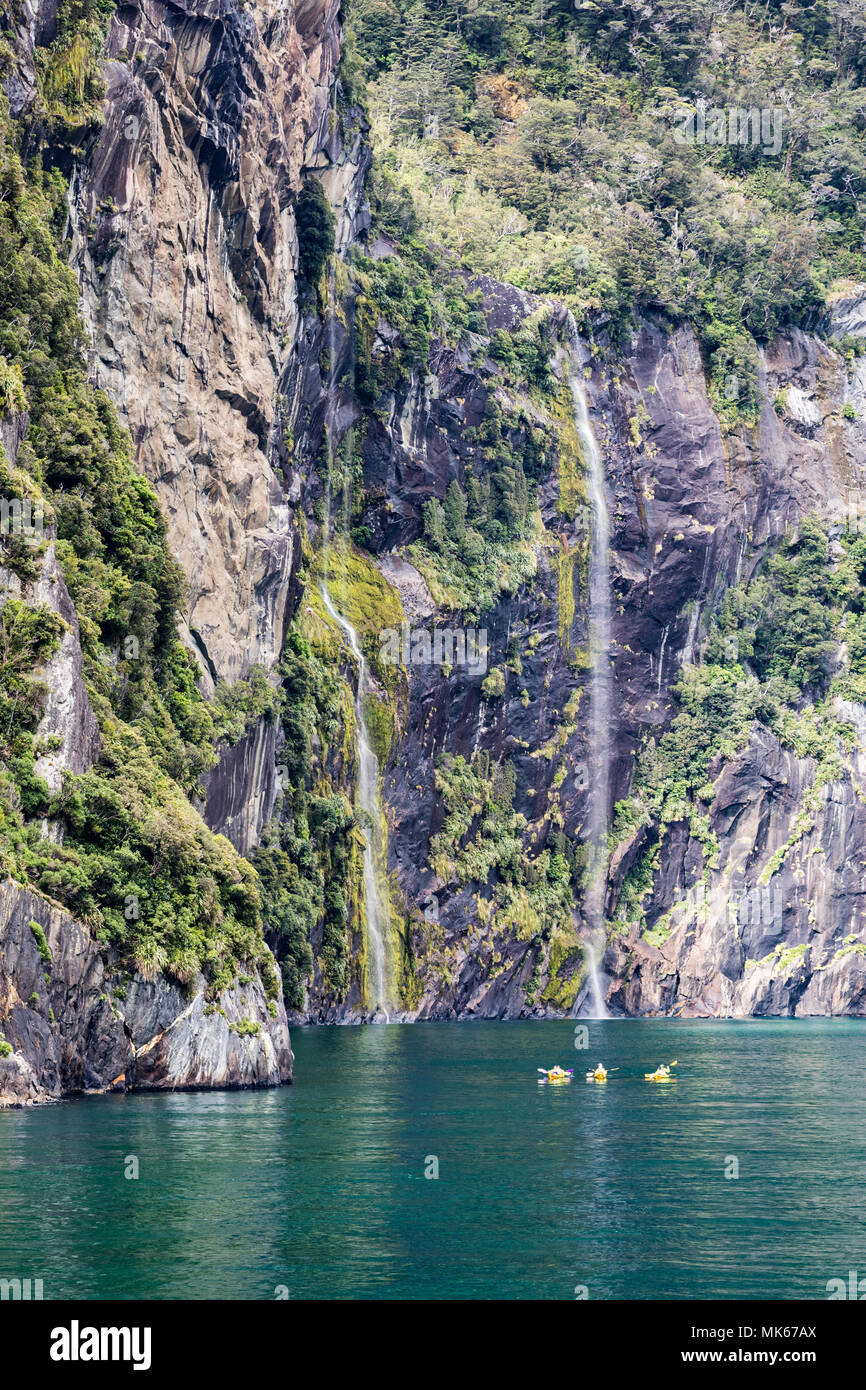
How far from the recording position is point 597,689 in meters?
103

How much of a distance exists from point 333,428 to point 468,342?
15.5 metres

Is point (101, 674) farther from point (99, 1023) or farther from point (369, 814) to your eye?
point (369, 814)

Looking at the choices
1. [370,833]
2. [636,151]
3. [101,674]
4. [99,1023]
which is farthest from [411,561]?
[99,1023]

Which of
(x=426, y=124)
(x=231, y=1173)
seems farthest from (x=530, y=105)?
(x=231, y=1173)

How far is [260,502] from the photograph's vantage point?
69.1 m

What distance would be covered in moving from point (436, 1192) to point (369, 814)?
52.3 meters

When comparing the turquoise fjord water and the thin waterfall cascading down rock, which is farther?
the thin waterfall cascading down rock

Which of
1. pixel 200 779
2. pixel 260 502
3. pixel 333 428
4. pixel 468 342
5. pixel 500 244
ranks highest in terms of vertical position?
pixel 500 244

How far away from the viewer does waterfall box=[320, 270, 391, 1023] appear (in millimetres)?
79812

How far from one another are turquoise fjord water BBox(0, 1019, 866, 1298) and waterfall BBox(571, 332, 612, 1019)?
49167 millimetres

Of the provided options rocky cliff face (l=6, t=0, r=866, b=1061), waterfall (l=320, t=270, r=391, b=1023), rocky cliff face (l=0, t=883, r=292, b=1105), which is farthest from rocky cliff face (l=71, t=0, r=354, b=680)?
rocky cliff face (l=0, t=883, r=292, b=1105)

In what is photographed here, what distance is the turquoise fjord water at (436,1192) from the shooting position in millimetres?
22625

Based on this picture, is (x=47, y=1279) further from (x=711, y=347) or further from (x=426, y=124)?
(x=426, y=124)

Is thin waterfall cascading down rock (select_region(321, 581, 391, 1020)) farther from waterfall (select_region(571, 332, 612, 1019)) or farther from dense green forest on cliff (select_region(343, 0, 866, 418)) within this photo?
dense green forest on cliff (select_region(343, 0, 866, 418))
